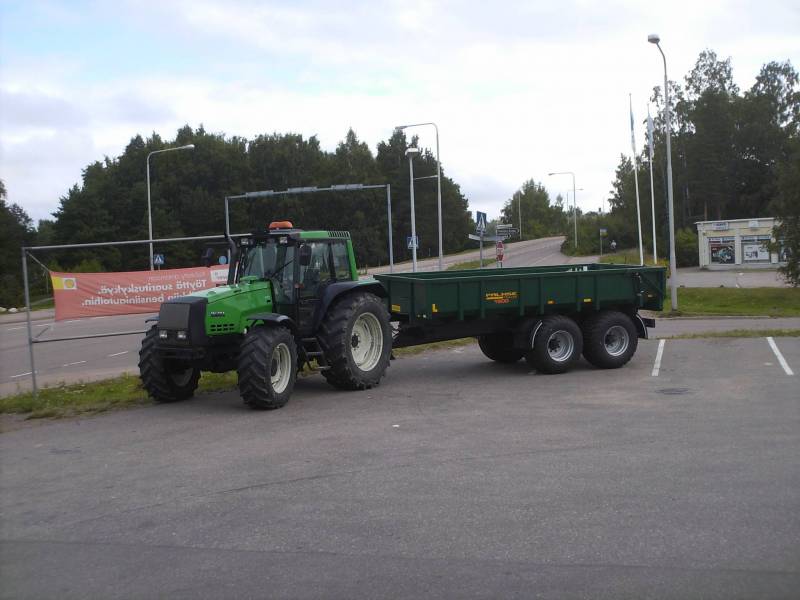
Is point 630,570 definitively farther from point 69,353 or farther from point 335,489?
point 69,353

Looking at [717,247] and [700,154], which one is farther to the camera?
[700,154]

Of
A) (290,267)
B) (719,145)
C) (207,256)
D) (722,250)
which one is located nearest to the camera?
(290,267)

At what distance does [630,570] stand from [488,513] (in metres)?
1.45

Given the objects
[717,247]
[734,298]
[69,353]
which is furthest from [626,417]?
[717,247]

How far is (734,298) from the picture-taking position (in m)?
35.7

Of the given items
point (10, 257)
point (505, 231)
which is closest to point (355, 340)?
point (505, 231)

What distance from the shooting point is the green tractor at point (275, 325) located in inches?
439

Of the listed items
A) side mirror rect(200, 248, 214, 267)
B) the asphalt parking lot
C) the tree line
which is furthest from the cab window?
the tree line

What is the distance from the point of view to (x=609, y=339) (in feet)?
49.1

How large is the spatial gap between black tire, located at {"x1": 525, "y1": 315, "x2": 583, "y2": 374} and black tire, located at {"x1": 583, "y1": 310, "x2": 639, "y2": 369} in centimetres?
25

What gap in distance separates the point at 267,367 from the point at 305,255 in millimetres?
1754

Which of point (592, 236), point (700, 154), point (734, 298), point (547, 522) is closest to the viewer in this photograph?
point (547, 522)

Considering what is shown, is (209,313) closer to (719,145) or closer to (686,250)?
(686,250)

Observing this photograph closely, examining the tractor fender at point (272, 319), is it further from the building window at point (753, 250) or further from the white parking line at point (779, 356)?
the building window at point (753, 250)
